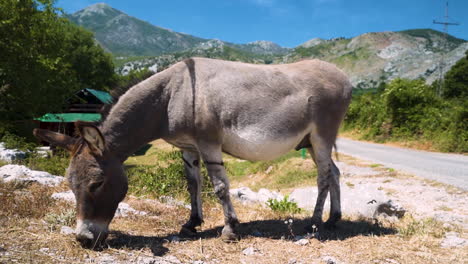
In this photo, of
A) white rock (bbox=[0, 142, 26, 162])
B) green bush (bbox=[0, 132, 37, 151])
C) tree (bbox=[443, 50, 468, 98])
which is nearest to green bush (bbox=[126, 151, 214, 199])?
white rock (bbox=[0, 142, 26, 162])

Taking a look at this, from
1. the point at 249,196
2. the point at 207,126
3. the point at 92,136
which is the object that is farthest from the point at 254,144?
the point at 249,196

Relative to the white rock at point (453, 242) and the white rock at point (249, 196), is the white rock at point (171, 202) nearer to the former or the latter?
the white rock at point (249, 196)

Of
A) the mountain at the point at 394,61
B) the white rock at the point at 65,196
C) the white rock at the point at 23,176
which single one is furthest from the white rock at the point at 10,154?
the mountain at the point at 394,61

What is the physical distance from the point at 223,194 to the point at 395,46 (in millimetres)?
218452

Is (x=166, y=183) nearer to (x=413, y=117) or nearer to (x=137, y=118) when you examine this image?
(x=137, y=118)

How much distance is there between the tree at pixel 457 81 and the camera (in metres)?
42.5

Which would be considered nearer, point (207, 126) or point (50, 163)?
point (207, 126)

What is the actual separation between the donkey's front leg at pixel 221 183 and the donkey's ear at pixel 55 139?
1668 millimetres

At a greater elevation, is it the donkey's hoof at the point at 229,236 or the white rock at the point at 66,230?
the donkey's hoof at the point at 229,236

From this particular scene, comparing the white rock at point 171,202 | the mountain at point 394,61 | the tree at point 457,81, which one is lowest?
the white rock at point 171,202

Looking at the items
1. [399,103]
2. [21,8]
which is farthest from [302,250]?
[399,103]

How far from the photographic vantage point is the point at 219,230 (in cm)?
480

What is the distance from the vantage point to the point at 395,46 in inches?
7510

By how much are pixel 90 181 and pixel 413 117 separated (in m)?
23.6
